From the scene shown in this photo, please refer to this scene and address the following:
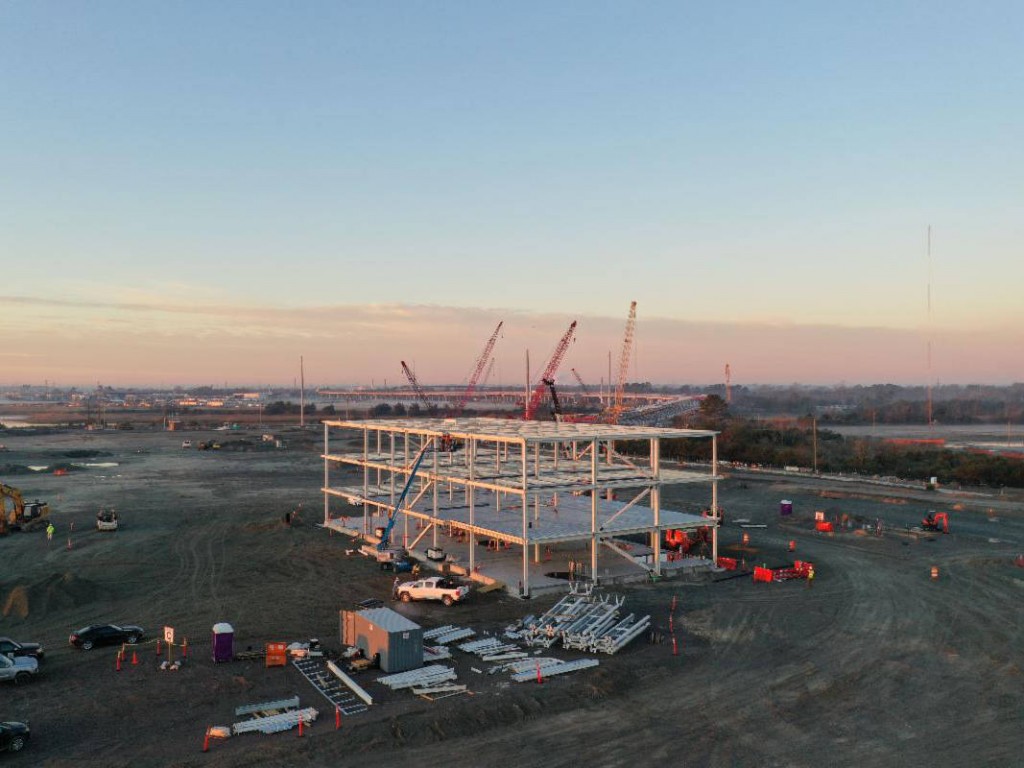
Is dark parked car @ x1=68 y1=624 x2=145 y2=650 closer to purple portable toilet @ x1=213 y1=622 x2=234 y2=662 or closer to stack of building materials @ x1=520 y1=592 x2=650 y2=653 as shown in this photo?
purple portable toilet @ x1=213 y1=622 x2=234 y2=662

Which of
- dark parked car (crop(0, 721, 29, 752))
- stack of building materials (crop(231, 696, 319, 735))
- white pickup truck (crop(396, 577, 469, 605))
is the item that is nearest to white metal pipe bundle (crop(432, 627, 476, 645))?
white pickup truck (crop(396, 577, 469, 605))

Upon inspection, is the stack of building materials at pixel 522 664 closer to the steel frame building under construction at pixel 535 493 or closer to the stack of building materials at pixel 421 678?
the stack of building materials at pixel 421 678

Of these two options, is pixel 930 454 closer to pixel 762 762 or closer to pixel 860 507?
pixel 860 507

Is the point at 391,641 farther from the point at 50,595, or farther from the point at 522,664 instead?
the point at 50,595

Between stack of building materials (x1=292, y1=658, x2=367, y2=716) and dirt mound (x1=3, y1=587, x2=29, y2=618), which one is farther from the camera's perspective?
dirt mound (x1=3, y1=587, x2=29, y2=618)

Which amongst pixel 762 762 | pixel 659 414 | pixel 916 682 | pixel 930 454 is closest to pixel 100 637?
pixel 762 762

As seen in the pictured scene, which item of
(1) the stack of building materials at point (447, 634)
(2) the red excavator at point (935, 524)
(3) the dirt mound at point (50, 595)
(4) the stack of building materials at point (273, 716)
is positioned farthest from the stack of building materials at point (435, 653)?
(2) the red excavator at point (935, 524)
